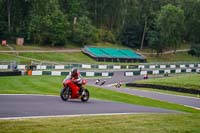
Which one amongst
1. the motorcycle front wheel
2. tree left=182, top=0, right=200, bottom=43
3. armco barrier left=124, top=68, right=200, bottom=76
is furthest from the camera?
tree left=182, top=0, right=200, bottom=43

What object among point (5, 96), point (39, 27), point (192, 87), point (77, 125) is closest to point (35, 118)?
point (77, 125)

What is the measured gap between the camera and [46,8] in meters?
70.2

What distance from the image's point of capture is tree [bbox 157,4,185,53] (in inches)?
3127

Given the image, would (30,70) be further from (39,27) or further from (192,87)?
(39,27)

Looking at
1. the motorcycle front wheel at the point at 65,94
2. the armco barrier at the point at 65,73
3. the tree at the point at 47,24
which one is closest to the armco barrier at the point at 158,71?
the armco barrier at the point at 65,73

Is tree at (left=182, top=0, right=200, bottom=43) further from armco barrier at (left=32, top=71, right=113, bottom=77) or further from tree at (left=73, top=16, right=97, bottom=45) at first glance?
armco barrier at (left=32, top=71, right=113, bottom=77)

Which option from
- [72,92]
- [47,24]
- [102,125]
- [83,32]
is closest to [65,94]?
[72,92]

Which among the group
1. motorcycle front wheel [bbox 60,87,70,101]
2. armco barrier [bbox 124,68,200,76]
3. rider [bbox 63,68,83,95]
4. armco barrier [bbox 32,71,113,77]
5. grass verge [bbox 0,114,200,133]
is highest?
rider [bbox 63,68,83,95]

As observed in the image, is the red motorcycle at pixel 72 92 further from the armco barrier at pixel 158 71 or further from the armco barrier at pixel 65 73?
the armco barrier at pixel 158 71

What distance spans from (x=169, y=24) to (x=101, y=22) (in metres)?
16.6

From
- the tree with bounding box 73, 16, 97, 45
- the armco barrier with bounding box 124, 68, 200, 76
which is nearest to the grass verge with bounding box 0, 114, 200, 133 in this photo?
the armco barrier with bounding box 124, 68, 200, 76

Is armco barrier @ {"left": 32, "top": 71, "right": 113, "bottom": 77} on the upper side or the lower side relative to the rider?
lower

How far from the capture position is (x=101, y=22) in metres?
88.7

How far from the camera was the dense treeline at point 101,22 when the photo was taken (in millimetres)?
69188
